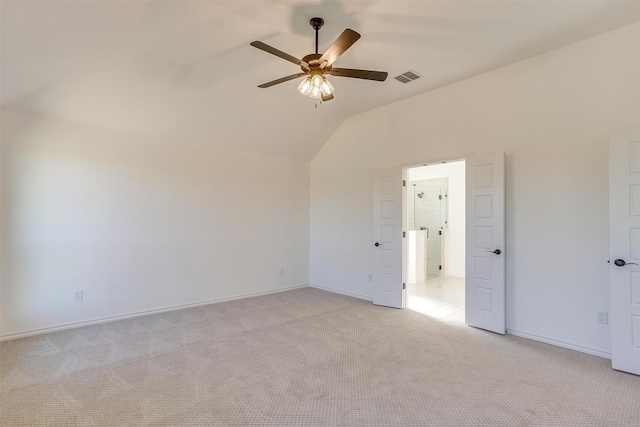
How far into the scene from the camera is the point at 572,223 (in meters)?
3.21

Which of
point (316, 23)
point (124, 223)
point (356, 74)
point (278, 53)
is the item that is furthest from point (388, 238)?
point (124, 223)

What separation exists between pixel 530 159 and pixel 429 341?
238 cm

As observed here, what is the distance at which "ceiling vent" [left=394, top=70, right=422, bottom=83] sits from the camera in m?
3.80

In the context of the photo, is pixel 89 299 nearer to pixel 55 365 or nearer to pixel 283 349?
pixel 55 365

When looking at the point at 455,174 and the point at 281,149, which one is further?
the point at 455,174

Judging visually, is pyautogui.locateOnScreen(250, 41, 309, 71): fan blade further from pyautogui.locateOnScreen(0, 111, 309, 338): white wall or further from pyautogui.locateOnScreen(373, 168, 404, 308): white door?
pyautogui.locateOnScreen(0, 111, 309, 338): white wall

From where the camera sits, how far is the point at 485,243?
3734 millimetres

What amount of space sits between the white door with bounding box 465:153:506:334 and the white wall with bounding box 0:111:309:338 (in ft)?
10.7

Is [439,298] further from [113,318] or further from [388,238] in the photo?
[113,318]

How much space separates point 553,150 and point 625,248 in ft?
→ 3.94

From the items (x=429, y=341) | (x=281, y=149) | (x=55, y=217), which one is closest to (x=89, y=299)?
(x=55, y=217)

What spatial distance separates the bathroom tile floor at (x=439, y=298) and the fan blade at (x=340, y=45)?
360 cm

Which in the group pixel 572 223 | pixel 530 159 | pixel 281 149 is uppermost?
pixel 281 149

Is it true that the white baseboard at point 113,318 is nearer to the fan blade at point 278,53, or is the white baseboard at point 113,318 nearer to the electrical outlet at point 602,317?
the fan blade at point 278,53
